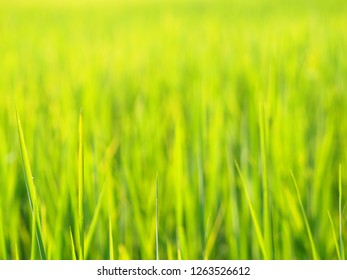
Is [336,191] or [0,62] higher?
[0,62]

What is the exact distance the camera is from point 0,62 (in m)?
1.36

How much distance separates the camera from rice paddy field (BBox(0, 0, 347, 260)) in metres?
0.47

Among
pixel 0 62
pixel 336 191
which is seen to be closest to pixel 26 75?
pixel 0 62

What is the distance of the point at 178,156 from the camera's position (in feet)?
1.78

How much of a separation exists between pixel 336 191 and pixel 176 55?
911 mm

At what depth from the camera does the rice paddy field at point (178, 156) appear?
0.47m

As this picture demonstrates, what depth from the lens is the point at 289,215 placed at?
0.54 m

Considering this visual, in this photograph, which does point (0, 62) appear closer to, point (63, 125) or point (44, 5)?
point (63, 125)

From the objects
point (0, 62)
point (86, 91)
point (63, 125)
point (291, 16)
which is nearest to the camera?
point (63, 125)

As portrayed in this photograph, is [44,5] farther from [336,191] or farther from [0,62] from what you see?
[336,191]
